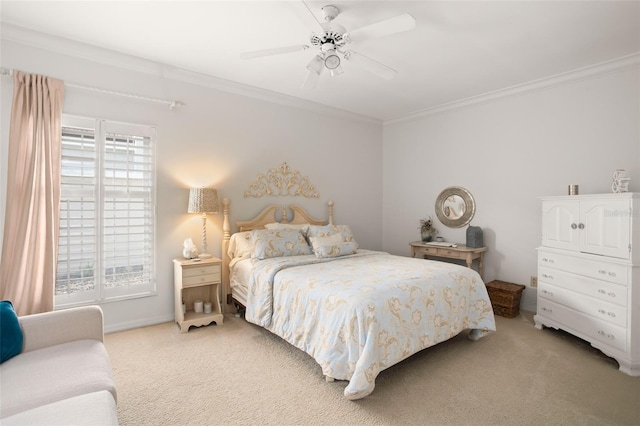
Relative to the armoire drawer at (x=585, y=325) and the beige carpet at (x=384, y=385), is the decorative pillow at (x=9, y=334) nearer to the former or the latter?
the beige carpet at (x=384, y=385)

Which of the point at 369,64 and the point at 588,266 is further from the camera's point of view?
the point at 588,266

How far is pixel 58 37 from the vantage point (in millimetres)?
2924

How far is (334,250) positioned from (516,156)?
268cm

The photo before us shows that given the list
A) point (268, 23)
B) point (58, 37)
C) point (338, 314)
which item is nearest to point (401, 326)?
point (338, 314)

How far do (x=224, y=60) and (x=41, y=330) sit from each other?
9.21 feet

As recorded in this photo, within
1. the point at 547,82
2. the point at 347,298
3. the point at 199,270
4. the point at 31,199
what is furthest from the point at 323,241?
the point at 547,82

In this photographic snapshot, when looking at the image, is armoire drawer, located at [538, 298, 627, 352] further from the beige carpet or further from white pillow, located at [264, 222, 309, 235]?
white pillow, located at [264, 222, 309, 235]


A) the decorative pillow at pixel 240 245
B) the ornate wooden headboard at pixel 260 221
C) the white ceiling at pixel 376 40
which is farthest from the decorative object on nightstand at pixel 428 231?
the decorative pillow at pixel 240 245

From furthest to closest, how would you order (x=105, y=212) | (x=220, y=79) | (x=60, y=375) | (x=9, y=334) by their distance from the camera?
1. (x=220, y=79)
2. (x=105, y=212)
3. (x=9, y=334)
4. (x=60, y=375)

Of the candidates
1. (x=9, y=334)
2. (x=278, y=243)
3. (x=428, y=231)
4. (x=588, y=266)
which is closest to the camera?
(x=9, y=334)

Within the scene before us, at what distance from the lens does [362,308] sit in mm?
2213

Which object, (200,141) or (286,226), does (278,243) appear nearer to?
(286,226)

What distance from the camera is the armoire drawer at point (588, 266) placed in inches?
106

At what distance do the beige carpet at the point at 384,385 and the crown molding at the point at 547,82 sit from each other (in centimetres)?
282
